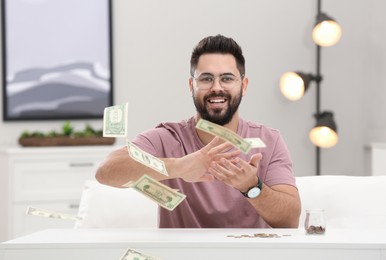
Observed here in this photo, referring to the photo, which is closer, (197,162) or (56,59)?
(197,162)

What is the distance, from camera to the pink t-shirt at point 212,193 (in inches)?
97.9

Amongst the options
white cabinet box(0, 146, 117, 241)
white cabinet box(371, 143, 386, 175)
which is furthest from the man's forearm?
white cabinet box(371, 143, 386, 175)

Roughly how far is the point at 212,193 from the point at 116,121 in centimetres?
55

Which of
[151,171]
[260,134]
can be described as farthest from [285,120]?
[151,171]

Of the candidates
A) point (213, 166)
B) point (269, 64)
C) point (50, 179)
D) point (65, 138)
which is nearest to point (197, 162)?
point (213, 166)

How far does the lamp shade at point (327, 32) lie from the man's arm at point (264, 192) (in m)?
2.92

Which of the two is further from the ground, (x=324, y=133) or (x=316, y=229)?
(x=316, y=229)

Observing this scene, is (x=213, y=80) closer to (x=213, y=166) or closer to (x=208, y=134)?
(x=208, y=134)

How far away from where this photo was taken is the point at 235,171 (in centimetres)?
219

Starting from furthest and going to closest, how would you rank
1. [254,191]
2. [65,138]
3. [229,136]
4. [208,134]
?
[65,138]
[208,134]
[254,191]
[229,136]

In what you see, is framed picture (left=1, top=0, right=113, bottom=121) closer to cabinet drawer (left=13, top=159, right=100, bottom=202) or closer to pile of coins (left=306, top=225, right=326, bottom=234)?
cabinet drawer (left=13, top=159, right=100, bottom=202)

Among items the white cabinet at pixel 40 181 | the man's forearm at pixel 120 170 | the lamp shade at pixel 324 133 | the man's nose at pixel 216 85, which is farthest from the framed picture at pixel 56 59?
the man's forearm at pixel 120 170

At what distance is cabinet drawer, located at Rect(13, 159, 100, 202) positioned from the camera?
4707 mm

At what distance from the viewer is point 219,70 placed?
2.59 meters
